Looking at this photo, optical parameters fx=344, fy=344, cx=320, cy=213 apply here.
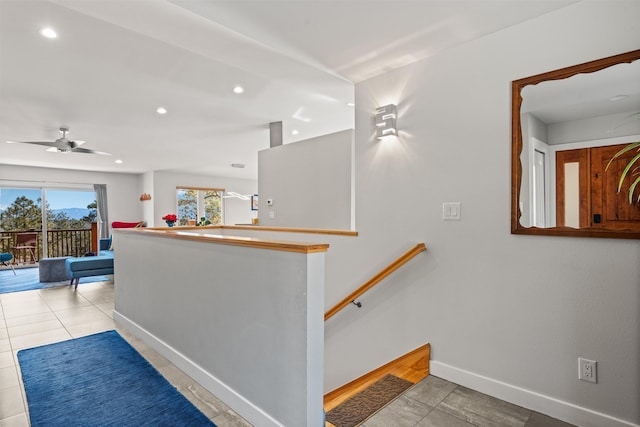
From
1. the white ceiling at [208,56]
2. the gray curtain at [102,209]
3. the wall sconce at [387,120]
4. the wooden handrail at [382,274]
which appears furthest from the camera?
the gray curtain at [102,209]

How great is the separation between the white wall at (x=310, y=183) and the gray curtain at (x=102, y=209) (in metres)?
6.85

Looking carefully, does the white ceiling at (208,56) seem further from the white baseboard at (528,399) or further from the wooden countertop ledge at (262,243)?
the white baseboard at (528,399)

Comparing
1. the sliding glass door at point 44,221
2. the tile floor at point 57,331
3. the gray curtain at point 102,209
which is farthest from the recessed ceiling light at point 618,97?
the gray curtain at point 102,209

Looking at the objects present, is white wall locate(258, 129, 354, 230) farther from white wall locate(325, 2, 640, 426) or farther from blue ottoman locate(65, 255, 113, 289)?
blue ottoman locate(65, 255, 113, 289)

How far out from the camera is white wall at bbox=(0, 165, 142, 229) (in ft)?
28.0

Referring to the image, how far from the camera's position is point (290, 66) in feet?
9.34

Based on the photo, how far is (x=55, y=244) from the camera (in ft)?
29.7

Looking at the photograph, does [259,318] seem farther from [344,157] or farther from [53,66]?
[53,66]

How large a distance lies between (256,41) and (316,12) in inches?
22.9

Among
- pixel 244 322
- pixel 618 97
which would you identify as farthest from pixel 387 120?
pixel 244 322

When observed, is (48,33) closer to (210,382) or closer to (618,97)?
(210,382)

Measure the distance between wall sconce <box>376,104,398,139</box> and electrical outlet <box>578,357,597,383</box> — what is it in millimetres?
1860

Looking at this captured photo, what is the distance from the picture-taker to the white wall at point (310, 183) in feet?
13.3

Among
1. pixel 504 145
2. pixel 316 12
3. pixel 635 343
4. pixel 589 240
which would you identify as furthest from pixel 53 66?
pixel 635 343
